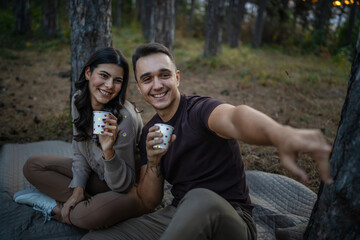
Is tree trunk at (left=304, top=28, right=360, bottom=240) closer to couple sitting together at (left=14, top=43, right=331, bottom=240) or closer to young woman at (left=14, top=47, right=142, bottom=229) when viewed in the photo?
couple sitting together at (left=14, top=43, right=331, bottom=240)

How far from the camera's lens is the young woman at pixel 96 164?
261 cm

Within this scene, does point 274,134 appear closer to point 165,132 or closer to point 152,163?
point 165,132

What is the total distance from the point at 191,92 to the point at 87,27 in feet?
11.2

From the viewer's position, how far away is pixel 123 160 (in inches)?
105

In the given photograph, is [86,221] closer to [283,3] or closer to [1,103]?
[1,103]

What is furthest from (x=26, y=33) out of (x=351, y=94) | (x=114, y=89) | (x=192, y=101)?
(x=351, y=94)

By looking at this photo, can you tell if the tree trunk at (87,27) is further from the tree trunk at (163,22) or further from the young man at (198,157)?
the tree trunk at (163,22)

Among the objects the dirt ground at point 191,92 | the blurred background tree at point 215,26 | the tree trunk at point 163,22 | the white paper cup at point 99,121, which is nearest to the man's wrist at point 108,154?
the white paper cup at point 99,121

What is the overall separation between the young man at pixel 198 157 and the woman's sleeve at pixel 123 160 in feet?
0.42

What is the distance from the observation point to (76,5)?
4.35m

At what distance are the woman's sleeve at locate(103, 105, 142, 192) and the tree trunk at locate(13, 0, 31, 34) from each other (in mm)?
13562

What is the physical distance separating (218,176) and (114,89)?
1396 mm

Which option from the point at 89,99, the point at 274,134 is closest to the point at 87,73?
the point at 89,99

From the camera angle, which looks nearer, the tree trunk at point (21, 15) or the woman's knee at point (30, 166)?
the woman's knee at point (30, 166)
